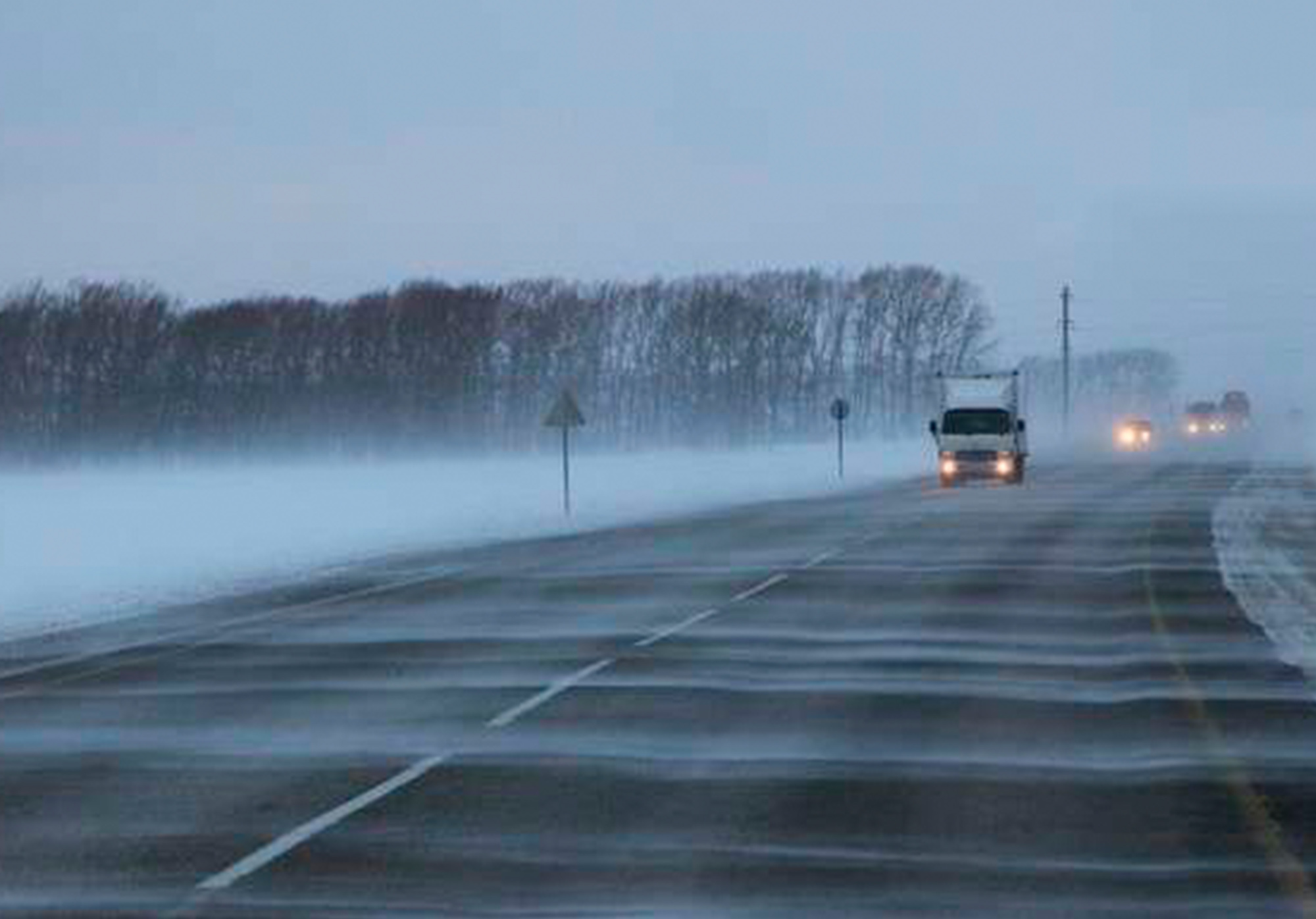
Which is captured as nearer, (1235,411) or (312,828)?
(312,828)

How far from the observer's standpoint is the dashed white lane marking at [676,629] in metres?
19.8

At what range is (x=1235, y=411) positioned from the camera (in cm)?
15950

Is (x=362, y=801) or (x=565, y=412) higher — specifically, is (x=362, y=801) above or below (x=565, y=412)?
below

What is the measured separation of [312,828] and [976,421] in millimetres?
52117

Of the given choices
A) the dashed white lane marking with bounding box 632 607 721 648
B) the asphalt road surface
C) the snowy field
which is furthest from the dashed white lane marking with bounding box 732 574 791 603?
the snowy field

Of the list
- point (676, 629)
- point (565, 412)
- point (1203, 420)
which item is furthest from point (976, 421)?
point (1203, 420)

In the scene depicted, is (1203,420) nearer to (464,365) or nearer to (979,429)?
(464,365)

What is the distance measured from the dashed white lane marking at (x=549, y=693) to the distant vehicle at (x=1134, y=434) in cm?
10325

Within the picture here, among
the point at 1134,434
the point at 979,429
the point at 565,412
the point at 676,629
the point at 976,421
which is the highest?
the point at 565,412

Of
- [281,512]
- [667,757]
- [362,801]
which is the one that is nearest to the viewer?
[362,801]

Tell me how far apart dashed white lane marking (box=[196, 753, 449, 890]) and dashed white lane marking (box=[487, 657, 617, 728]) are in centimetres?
160

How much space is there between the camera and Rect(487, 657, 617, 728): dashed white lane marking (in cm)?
1451

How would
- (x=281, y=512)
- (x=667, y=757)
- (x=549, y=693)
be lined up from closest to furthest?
(x=667, y=757)
(x=549, y=693)
(x=281, y=512)

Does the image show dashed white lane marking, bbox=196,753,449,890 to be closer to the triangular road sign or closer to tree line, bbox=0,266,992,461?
the triangular road sign
